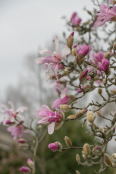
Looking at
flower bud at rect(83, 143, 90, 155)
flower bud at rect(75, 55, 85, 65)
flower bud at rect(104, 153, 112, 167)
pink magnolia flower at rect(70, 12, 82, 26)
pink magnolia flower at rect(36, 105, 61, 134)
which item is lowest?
flower bud at rect(104, 153, 112, 167)

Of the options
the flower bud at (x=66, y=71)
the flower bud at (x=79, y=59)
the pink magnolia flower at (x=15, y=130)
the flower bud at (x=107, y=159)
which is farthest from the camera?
the pink magnolia flower at (x=15, y=130)

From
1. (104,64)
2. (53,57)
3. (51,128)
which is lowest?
(51,128)

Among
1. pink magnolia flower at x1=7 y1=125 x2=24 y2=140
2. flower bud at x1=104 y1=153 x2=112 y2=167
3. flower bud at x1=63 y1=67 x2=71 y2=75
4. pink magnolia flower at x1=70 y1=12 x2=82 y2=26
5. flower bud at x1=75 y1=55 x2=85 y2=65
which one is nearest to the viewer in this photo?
flower bud at x1=104 y1=153 x2=112 y2=167

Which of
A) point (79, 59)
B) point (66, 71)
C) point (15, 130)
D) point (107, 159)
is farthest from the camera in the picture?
point (15, 130)

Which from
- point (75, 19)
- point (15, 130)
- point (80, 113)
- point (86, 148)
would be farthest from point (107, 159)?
point (75, 19)

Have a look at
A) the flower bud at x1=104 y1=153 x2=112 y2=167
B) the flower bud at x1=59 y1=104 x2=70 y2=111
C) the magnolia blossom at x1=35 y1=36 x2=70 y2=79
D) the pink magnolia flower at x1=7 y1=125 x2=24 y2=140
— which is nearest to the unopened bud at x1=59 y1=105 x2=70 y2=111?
the flower bud at x1=59 y1=104 x2=70 y2=111

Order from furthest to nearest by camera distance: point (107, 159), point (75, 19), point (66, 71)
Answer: point (75, 19) → point (66, 71) → point (107, 159)

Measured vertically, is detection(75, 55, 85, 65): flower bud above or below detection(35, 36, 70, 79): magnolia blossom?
below

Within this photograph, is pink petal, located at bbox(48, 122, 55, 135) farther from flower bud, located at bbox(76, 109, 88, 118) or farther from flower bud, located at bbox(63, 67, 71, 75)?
flower bud, located at bbox(63, 67, 71, 75)

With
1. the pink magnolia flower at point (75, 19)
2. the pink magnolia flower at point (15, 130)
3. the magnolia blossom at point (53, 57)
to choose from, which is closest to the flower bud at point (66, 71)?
the magnolia blossom at point (53, 57)

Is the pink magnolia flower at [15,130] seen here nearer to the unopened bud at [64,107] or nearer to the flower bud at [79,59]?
the unopened bud at [64,107]

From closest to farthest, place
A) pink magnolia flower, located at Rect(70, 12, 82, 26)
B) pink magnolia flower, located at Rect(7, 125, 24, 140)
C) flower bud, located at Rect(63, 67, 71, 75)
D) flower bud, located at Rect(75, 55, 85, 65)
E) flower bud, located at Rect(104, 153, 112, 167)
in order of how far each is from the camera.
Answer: flower bud, located at Rect(104, 153, 112, 167) < flower bud, located at Rect(75, 55, 85, 65) < flower bud, located at Rect(63, 67, 71, 75) < pink magnolia flower, located at Rect(7, 125, 24, 140) < pink magnolia flower, located at Rect(70, 12, 82, 26)

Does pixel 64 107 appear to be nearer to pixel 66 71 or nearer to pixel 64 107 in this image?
pixel 64 107

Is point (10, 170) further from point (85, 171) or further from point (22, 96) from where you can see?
point (22, 96)
